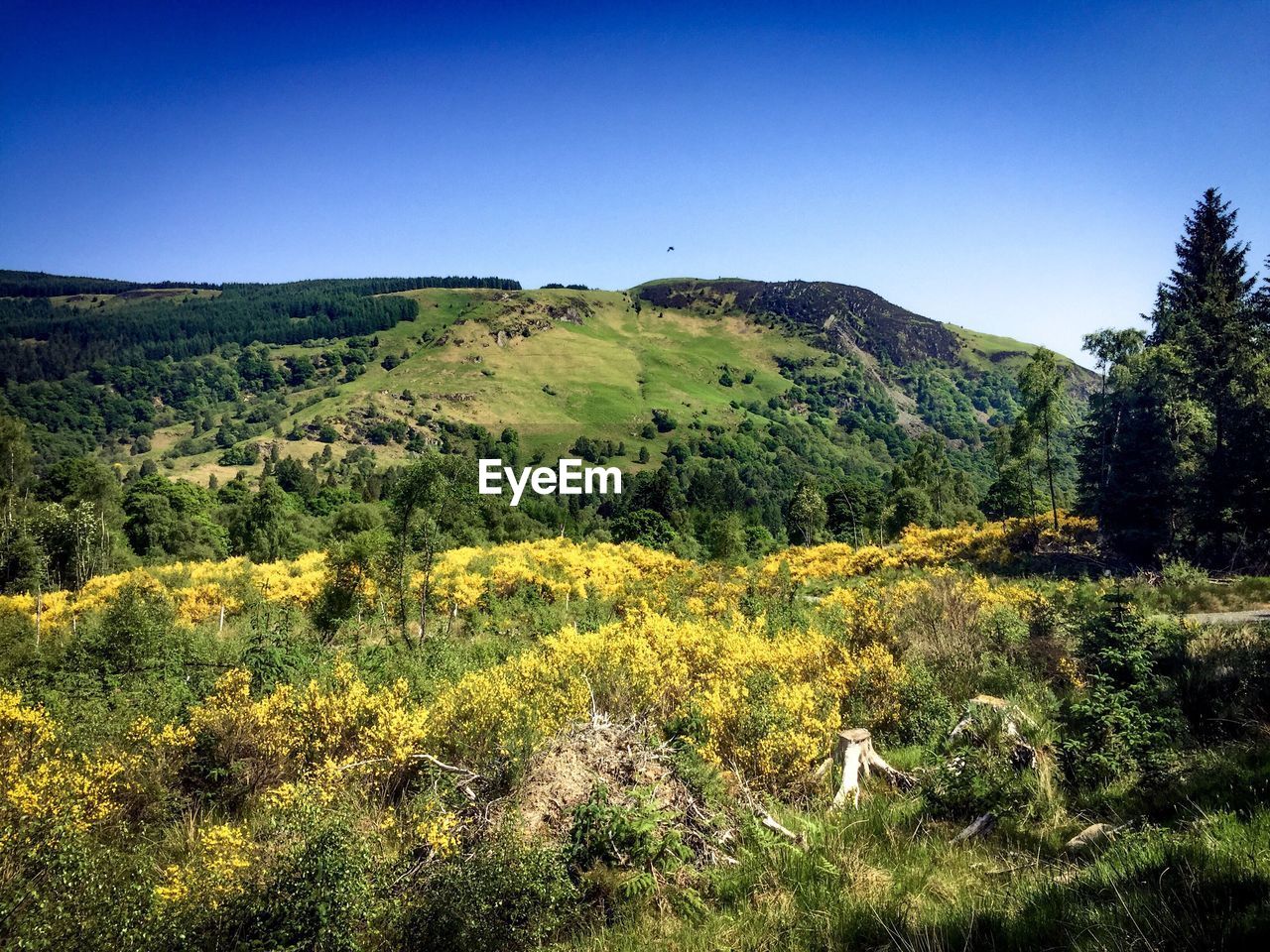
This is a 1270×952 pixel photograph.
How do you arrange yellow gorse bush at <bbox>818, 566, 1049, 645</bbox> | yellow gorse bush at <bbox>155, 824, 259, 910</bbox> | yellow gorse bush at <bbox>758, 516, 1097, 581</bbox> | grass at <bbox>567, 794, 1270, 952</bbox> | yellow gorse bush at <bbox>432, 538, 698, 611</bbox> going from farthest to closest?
yellow gorse bush at <bbox>758, 516, 1097, 581</bbox> < yellow gorse bush at <bbox>432, 538, 698, 611</bbox> < yellow gorse bush at <bbox>818, 566, 1049, 645</bbox> < yellow gorse bush at <bbox>155, 824, 259, 910</bbox> < grass at <bbox>567, 794, 1270, 952</bbox>

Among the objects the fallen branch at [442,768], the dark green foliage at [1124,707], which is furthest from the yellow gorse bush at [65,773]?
the dark green foliage at [1124,707]

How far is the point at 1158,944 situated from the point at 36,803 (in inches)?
343

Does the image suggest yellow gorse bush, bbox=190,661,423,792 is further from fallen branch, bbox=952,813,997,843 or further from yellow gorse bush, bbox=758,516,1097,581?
yellow gorse bush, bbox=758,516,1097,581

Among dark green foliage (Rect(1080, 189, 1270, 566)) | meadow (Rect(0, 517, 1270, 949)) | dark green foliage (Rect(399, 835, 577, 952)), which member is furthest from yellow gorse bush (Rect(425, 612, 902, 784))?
dark green foliage (Rect(1080, 189, 1270, 566))

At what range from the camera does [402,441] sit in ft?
506

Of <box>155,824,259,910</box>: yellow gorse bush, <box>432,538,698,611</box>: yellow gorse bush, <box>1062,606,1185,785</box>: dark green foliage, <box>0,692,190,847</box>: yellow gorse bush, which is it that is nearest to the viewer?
<box>155,824,259,910</box>: yellow gorse bush

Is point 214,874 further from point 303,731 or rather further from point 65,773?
point 303,731

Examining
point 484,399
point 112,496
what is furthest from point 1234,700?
point 484,399

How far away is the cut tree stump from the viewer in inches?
307

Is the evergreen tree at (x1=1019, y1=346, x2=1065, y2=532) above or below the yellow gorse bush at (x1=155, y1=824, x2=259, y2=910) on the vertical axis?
above

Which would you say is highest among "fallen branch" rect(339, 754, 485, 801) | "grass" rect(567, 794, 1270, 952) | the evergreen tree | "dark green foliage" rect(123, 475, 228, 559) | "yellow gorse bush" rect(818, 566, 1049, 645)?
the evergreen tree

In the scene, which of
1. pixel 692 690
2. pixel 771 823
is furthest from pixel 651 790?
pixel 692 690

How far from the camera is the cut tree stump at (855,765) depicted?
7.79m

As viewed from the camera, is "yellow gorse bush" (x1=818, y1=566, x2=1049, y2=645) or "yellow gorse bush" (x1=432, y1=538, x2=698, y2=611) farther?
"yellow gorse bush" (x1=432, y1=538, x2=698, y2=611)
